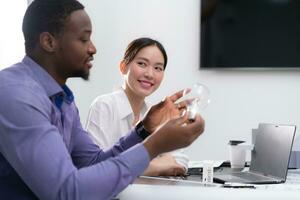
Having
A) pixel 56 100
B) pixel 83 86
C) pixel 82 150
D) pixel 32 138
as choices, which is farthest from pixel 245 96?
pixel 32 138

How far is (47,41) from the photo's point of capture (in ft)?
3.67

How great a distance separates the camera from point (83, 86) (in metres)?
3.17

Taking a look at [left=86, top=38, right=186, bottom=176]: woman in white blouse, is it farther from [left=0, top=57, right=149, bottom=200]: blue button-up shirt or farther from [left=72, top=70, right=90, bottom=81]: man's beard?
[left=0, top=57, right=149, bottom=200]: blue button-up shirt


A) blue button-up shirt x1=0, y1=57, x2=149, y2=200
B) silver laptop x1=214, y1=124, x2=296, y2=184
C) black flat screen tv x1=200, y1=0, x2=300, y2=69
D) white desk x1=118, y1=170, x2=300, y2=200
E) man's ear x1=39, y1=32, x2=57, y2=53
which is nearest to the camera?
blue button-up shirt x1=0, y1=57, x2=149, y2=200

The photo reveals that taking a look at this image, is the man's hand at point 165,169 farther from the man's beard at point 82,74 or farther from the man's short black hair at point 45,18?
the man's short black hair at point 45,18

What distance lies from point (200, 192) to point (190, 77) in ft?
6.18

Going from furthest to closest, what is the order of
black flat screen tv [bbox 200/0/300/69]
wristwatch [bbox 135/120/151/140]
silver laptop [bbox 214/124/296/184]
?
black flat screen tv [bbox 200/0/300/69] → silver laptop [bbox 214/124/296/184] → wristwatch [bbox 135/120/151/140]

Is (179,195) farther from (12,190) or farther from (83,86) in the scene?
(83,86)

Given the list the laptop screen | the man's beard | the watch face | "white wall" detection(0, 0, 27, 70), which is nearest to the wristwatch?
the watch face

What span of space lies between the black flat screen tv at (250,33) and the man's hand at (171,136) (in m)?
2.07

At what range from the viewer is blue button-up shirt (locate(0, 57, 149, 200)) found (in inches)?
37.2

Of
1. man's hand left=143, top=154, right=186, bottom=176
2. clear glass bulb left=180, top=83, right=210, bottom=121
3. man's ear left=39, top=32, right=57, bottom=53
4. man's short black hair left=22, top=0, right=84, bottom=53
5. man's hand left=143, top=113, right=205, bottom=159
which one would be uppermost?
man's short black hair left=22, top=0, right=84, bottom=53

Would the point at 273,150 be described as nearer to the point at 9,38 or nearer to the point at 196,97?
the point at 196,97

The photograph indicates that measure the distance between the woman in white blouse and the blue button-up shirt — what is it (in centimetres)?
86
